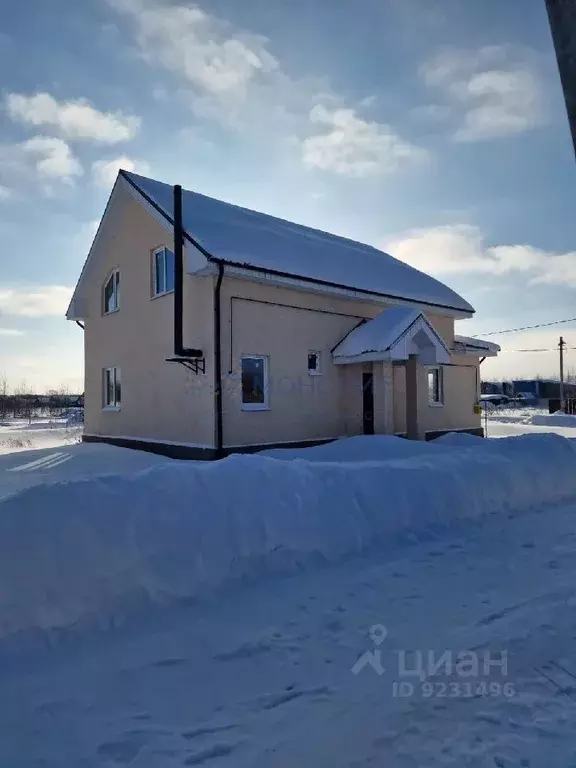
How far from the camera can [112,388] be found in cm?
1505

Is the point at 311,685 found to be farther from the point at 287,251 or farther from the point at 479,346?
the point at 479,346

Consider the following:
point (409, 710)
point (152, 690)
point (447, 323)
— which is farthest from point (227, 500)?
point (447, 323)

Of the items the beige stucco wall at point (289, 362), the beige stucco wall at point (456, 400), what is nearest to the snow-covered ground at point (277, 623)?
the beige stucco wall at point (289, 362)

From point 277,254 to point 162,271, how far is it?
288cm

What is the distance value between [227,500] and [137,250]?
10160mm

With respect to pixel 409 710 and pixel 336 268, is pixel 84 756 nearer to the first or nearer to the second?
pixel 409 710

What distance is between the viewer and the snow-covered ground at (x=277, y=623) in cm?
256

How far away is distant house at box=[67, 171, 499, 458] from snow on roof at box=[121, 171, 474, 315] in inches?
2.5

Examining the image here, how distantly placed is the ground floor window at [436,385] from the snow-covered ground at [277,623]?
972cm

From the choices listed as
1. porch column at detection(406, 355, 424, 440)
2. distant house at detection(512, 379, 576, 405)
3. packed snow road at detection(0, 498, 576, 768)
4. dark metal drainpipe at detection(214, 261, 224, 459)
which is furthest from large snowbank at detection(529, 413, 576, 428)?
distant house at detection(512, 379, 576, 405)

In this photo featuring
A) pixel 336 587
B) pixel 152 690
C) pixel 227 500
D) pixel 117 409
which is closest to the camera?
pixel 152 690

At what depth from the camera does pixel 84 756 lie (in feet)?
8.05

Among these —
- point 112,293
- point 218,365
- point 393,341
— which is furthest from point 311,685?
point 112,293

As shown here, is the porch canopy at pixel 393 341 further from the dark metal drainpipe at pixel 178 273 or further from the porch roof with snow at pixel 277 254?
the dark metal drainpipe at pixel 178 273
